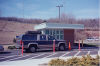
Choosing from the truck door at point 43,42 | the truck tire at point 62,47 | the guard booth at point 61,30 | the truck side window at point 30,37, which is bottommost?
the truck tire at point 62,47

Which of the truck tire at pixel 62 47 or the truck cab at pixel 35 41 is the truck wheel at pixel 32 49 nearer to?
the truck cab at pixel 35 41

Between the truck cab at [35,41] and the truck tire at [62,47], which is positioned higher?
the truck cab at [35,41]

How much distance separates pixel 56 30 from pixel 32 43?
764 cm

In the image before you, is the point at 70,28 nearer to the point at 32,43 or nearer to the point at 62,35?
the point at 62,35

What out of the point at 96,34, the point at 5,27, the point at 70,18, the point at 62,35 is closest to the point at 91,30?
the point at 96,34

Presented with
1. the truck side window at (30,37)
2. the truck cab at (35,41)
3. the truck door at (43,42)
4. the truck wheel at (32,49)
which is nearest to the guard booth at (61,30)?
the truck cab at (35,41)

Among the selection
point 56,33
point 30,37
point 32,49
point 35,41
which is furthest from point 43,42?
point 56,33

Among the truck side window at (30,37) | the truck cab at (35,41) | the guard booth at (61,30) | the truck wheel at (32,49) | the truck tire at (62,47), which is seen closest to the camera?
the truck cab at (35,41)

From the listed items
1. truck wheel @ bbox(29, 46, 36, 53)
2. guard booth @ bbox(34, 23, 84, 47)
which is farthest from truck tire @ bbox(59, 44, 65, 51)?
guard booth @ bbox(34, 23, 84, 47)

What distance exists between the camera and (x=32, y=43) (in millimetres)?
17609

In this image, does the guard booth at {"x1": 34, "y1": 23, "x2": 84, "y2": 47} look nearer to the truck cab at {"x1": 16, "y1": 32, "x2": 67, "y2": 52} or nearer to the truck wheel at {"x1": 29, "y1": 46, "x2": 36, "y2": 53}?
the truck cab at {"x1": 16, "y1": 32, "x2": 67, "y2": 52}

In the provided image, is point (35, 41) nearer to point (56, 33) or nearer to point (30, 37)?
point (30, 37)

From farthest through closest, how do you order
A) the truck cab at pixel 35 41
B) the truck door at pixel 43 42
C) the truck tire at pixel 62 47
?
the truck tire at pixel 62 47 → the truck door at pixel 43 42 → the truck cab at pixel 35 41

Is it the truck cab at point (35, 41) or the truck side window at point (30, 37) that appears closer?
the truck cab at point (35, 41)
